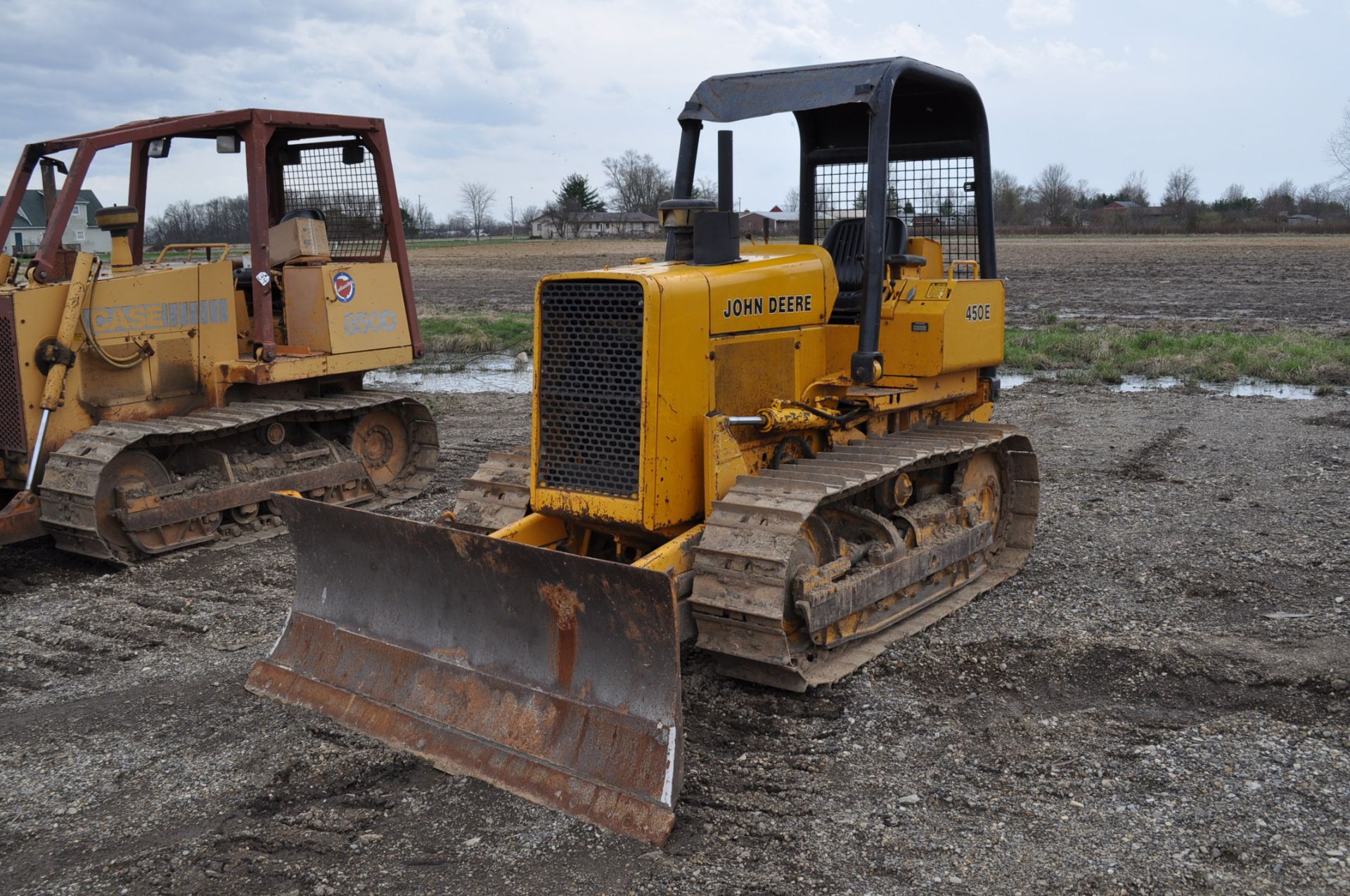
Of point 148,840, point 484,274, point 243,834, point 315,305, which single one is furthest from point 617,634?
point 484,274

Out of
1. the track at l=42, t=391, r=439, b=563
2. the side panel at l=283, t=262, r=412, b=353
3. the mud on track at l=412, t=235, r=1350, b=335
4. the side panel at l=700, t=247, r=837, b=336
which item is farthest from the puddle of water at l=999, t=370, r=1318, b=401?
the side panel at l=700, t=247, r=837, b=336

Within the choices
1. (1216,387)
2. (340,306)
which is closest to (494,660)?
(340,306)

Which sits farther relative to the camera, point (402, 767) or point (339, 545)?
point (339, 545)

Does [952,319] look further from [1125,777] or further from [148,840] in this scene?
[148,840]

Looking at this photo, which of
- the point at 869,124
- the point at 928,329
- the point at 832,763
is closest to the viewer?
the point at 832,763

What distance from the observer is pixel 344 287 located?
31.6 feet

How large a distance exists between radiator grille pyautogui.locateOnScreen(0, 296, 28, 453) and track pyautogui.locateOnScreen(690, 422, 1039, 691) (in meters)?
5.28

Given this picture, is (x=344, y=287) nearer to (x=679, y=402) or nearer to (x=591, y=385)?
(x=591, y=385)

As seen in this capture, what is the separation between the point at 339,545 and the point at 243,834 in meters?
1.69

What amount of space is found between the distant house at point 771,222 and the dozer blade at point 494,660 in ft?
8.54

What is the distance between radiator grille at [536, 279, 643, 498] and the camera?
17.9ft

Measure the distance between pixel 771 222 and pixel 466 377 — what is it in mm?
11630

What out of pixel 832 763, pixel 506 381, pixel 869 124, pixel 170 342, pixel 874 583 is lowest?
pixel 832 763

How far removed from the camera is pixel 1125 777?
471 cm
